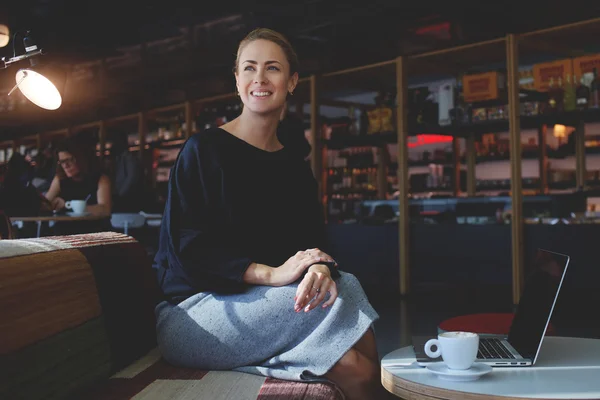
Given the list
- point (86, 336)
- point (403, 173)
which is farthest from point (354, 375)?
point (403, 173)

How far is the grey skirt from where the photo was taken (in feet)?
4.63

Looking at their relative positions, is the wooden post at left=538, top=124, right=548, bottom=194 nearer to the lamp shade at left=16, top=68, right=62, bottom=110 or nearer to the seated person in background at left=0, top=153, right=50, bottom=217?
the seated person in background at left=0, top=153, right=50, bottom=217

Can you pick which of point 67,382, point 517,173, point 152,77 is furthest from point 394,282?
point 67,382

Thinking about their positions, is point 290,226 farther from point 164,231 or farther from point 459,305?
point 459,305

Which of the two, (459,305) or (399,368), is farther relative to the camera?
(459,305)

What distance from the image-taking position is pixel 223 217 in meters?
1.60

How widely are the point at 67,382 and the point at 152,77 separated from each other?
7.21 meters

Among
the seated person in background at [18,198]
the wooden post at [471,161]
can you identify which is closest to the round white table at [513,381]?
the seated person in background at [18,198]

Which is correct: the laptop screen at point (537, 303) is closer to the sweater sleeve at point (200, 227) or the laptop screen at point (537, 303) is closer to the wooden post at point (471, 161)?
the sweater sleeve at point (200, 227)

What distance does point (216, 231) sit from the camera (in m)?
1.58

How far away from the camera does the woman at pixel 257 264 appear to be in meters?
1.43

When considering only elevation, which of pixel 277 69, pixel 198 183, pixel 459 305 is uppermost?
pixel 277 69

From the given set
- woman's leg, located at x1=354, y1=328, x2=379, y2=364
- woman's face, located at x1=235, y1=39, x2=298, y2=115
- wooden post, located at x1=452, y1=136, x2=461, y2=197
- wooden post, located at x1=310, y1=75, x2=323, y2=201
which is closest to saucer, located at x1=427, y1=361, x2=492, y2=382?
woman's leg, located at x1=354, y1=328, x2=379, y2=364

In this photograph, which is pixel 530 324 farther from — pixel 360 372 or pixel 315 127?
pixel 315 127
